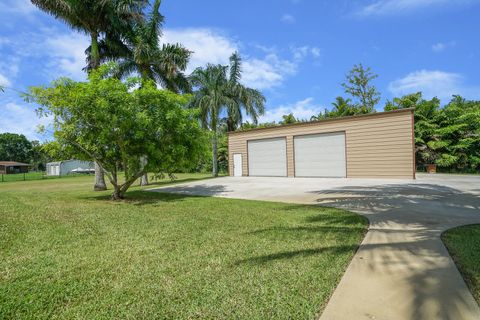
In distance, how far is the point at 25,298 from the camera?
2758 mm

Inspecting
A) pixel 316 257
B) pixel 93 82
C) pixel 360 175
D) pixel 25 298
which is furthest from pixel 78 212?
pixel 360 175

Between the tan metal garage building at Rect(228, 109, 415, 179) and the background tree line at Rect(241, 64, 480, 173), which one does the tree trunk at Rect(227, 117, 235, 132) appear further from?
the background tree line at Rect(241, 64, 480, 173)

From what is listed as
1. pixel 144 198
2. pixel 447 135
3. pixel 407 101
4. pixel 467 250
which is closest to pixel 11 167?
pixel 144 198

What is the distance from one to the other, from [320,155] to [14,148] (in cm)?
8159

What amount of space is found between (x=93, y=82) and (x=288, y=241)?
8.43m

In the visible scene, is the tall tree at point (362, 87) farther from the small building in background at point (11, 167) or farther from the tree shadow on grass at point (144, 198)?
the small building in background at point (11, 167)

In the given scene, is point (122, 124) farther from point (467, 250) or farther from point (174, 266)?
point (467, 250)

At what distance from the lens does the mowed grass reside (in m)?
2.57

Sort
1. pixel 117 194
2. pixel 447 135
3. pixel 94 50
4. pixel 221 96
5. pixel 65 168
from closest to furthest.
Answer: pixel 117 194 → pixel 94 50 → pixel 447 135 → pixel 221 96 → pixel 65 168

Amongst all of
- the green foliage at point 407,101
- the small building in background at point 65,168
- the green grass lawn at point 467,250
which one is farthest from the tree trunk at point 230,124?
the small building in background at point 65,168

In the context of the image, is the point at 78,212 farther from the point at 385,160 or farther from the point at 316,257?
the point at 385,160

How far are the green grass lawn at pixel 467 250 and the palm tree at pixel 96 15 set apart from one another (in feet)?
44.9

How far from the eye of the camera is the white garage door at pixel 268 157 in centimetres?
2039

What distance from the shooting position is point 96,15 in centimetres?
1387
